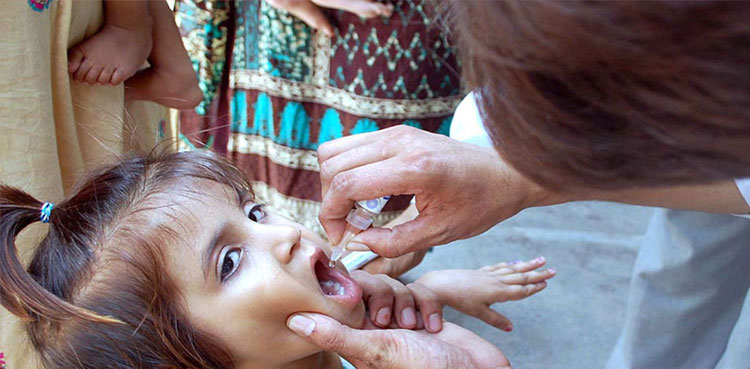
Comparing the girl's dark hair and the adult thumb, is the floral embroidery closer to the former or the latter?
the girl's dark hair

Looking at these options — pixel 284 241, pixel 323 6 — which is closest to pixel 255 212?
pixel 284 241

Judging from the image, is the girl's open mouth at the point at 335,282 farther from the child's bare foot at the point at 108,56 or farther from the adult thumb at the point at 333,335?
the child's bare foot at the point at 108,56

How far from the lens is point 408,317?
1349mm

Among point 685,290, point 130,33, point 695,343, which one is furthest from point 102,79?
point 695,343

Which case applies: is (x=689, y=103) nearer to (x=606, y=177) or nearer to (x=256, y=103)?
(x=606, y=177)

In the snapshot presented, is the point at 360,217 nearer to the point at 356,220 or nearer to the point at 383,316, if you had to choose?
the point at 356,220

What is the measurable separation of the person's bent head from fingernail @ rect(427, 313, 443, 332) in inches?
9.1

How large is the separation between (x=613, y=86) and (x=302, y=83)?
170 cm

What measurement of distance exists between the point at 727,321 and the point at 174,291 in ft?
4.97

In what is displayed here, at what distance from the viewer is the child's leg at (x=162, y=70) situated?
1.57 m

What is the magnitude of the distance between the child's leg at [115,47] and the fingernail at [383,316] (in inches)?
25.9

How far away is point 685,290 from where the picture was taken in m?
1.86

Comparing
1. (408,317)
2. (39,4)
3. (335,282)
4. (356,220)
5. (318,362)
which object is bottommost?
(318,362)

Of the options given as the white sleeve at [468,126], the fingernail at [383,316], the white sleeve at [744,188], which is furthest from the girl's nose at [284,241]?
the white sleeve at [744,188]
